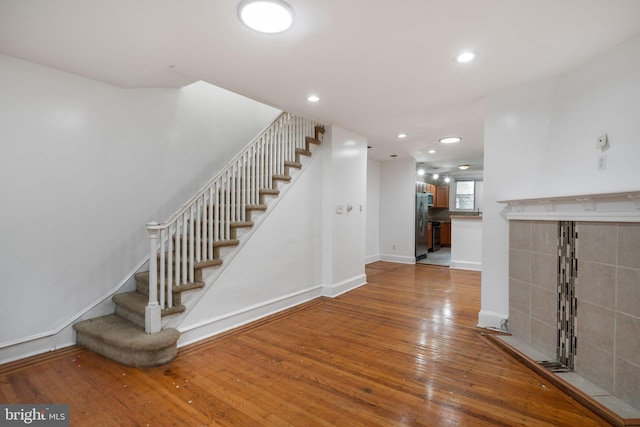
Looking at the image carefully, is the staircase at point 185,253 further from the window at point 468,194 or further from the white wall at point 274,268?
the window at point 468,194

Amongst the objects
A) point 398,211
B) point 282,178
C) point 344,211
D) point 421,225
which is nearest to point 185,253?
point 282,178

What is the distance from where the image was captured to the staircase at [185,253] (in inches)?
99.8

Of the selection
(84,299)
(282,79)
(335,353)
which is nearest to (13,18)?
(282,79)

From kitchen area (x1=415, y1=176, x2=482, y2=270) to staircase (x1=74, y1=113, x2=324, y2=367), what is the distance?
14.4 ft

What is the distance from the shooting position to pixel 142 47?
2334 mm

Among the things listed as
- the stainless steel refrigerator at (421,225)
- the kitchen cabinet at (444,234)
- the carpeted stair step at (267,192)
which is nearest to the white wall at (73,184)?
the carpeted stair step at (267,192)

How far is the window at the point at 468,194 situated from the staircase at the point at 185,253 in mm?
8506

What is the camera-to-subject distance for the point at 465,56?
242 cm

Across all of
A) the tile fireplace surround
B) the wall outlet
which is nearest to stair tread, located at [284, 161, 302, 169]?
the tile fireplace surround

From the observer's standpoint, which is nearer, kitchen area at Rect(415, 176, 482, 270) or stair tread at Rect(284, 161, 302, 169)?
stair tread at Rect(284, 161, 302, 169)

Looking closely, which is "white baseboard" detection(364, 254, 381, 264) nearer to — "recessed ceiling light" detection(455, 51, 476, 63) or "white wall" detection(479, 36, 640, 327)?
"white wall" detection(479, 36, 640, 327)

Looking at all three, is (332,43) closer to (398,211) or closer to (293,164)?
(293,164)

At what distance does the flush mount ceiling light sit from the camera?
5.87 ft

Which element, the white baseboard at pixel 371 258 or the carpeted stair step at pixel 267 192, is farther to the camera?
the white baseboard at pixel 371 258
